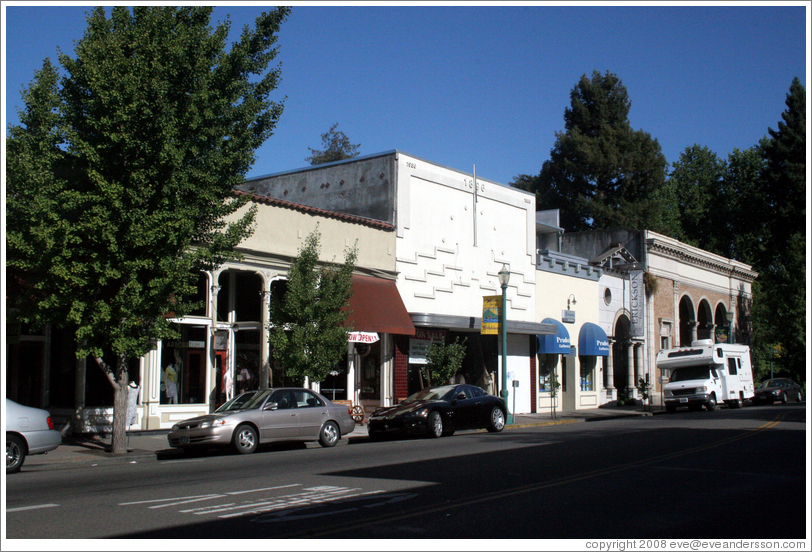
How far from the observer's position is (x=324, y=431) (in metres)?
18.0

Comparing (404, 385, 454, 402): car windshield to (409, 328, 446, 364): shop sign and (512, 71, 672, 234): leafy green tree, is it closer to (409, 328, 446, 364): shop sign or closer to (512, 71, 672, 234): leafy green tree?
(409, 328, 446, 364): shop sign

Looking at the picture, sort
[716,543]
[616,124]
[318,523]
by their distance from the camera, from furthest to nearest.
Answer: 1. [616,124]
2. [318,523]
3. [716,543]

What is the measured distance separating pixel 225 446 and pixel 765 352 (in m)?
52.2

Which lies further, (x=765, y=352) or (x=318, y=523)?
(x=765, y=352)

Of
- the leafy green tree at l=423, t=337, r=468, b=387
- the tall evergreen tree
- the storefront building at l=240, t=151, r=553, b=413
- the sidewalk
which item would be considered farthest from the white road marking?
the tall evergreen tree

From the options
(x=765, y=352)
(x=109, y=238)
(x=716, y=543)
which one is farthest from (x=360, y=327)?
(x=765, y=352)

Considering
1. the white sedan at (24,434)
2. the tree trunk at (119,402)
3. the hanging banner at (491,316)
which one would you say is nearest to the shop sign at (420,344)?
the hanging banner at (491,316)

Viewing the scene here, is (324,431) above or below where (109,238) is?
below

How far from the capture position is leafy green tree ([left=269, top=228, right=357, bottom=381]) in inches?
816

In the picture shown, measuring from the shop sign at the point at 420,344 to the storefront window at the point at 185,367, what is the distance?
8.14 metres

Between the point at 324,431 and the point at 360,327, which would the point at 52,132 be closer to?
the point at 324,431

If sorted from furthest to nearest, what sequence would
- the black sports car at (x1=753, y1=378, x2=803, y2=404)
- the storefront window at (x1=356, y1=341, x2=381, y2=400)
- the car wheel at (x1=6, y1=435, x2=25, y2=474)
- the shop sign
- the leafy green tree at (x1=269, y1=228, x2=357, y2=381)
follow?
the black sports car at (x1=753, y1=378, x2=803, y2=404)
the shop sign
the storefront window at (x1=356, y1=341, x2=381, y2=400)
the leafy green tree at (x1=269, y1=228, x2=357, y2=381)
the car wheel at (x1=6, y1=435, x2=25, y2=474)

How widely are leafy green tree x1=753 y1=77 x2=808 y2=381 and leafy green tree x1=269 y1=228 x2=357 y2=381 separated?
148 ft

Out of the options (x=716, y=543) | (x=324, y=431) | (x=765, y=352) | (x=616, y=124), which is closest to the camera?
(x=716, y=543)
